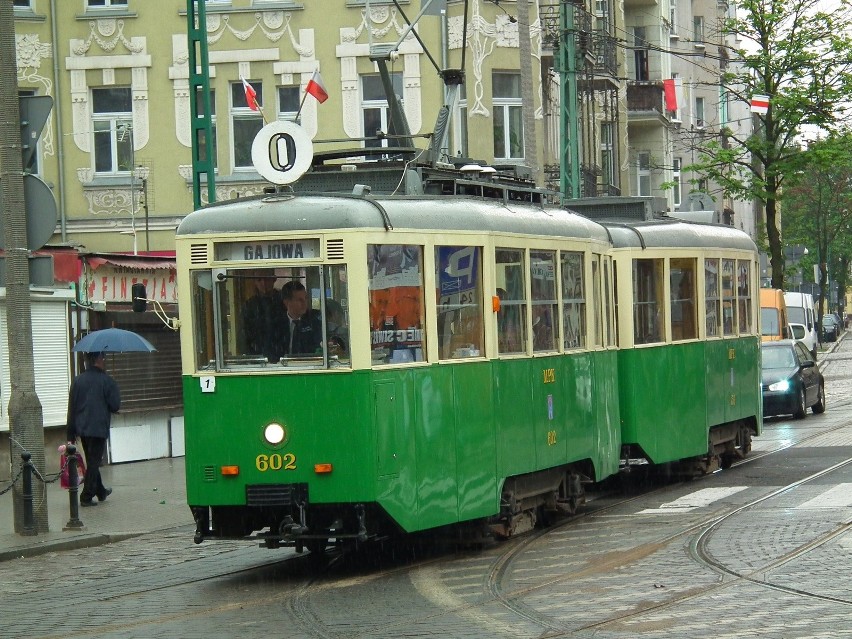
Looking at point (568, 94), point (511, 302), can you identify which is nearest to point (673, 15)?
point (568, 94)

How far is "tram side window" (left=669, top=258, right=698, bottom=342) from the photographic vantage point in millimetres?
18141

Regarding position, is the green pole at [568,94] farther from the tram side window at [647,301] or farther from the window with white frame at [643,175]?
the window with white frame at [643,175]

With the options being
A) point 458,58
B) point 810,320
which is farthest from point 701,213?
point 810,320

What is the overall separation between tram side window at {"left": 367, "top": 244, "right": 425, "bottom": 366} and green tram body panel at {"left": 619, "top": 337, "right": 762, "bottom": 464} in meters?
5.44

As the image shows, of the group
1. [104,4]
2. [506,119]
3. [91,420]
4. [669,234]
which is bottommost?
[91,420]

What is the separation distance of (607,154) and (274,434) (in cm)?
3185

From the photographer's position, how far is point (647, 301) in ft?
57.8

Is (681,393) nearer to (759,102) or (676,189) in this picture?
(759,102)

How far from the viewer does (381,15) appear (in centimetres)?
3300

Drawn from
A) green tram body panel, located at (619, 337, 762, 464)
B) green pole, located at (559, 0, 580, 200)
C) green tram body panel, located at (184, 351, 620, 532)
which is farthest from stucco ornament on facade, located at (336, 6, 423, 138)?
green tram body panel, located at (184, 351, 620, 532)

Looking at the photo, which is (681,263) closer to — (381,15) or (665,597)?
(665,597)

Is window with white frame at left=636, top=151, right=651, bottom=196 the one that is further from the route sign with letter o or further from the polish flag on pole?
the route sign with letter o

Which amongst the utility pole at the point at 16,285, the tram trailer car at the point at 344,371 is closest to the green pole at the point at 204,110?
the utility pole at the point at 16,285

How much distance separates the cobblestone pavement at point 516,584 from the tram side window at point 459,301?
5.44 feet
